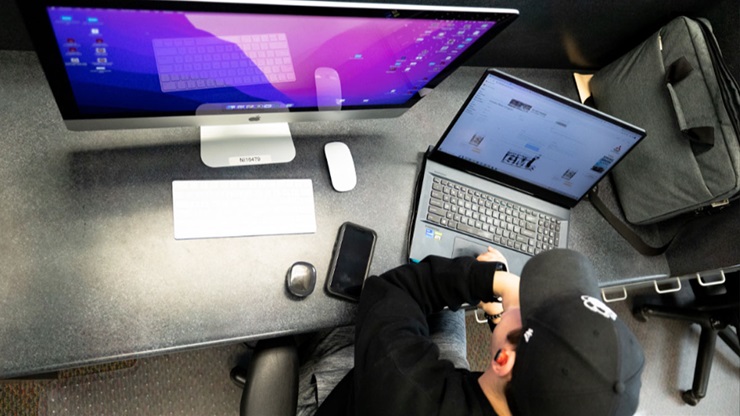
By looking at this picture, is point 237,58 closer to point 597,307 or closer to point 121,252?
point 121,252

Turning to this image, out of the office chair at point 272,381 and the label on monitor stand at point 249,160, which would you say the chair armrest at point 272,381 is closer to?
the office chair at point 272,381

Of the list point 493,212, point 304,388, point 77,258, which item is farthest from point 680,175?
point 77,258

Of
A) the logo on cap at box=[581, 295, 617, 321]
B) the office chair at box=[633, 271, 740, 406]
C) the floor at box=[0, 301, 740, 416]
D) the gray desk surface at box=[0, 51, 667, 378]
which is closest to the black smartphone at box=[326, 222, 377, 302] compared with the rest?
the gray desk surface at box=[0, 51, 667, 378]

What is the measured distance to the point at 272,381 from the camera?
90 centimetres

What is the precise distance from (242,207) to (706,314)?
1.53m

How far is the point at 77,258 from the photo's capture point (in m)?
0.84

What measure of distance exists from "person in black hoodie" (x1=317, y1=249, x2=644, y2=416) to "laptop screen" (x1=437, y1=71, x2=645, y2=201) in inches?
8.4

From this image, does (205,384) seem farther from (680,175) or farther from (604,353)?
(680,175)

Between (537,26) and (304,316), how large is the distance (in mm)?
742

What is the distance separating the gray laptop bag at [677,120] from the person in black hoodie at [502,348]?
36 centimetres

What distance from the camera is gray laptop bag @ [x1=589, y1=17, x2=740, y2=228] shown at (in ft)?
3.29

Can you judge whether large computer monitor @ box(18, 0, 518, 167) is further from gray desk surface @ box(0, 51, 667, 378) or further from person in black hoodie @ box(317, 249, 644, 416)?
person in black hoodie @ box(317, 249, 644, 416)

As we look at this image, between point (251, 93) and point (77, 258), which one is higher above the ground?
point (251, 93)

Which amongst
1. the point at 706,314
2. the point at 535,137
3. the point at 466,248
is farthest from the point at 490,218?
the point at 706,314
